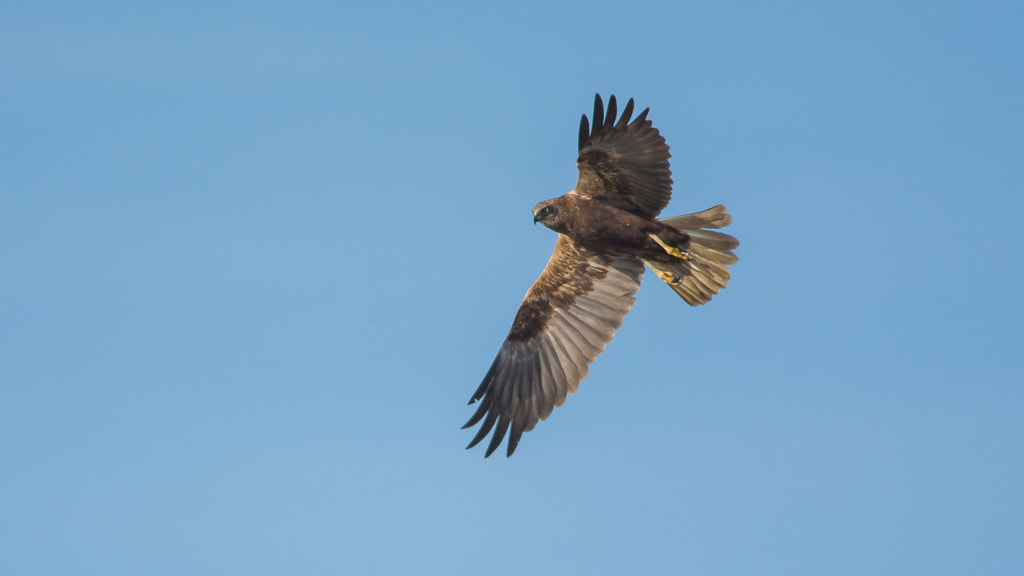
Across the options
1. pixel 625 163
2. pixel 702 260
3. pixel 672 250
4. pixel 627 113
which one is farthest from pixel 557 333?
pixel 627 113

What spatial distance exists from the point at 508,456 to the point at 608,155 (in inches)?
159

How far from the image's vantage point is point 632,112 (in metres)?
13.2

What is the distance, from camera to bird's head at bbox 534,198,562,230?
14.2m

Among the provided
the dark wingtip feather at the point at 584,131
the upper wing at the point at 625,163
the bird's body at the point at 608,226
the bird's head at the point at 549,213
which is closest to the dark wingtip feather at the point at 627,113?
the upper wing at the point at 625,163

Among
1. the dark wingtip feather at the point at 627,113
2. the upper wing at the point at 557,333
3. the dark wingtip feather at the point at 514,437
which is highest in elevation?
the dark wingtip feather at the point at 627,113

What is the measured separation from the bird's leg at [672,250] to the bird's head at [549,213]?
1.17m

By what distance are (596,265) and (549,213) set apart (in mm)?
1438

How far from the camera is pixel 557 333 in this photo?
15.4 m

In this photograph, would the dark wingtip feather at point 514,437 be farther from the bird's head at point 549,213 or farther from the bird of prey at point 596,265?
the bird's head at point 549,213

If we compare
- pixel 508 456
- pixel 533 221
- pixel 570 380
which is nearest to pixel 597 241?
pixel 533 221

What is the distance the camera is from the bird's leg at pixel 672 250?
1423 centimetres

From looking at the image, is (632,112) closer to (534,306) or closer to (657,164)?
(657,164)

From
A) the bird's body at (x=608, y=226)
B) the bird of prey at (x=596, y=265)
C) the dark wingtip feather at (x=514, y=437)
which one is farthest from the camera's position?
the dark wingtip feather at (x=514, y=437)

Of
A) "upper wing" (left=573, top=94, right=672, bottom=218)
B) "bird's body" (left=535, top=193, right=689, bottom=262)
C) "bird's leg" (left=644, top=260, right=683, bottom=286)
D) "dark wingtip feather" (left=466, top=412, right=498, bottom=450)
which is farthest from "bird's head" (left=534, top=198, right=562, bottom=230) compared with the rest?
"dark wingtip feather" (left=466, top=412, right=498, bottom=450)
